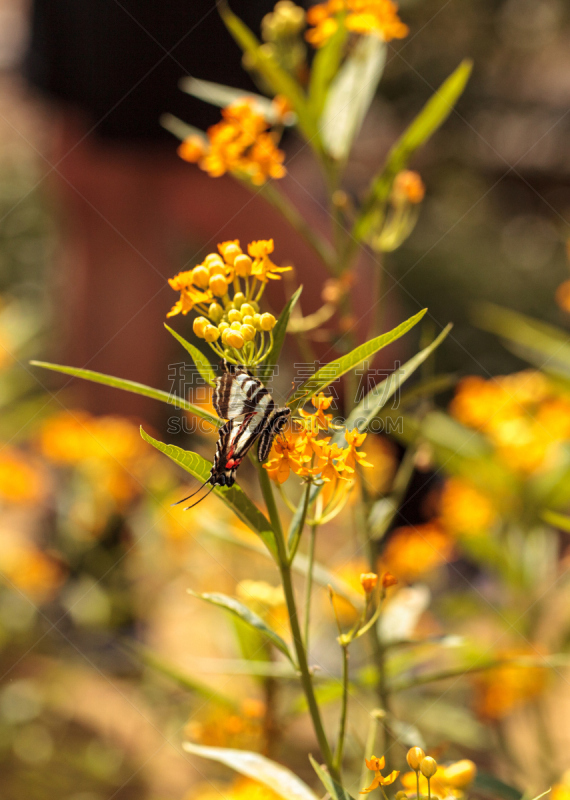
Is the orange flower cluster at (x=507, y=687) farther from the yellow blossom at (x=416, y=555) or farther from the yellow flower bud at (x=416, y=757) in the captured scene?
the yellow flower bud at (x=416, y=757)

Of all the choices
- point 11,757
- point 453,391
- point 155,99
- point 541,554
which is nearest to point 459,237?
point 453,391

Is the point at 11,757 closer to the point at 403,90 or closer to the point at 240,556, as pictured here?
the point at 240,556

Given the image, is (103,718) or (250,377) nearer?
(250,377)

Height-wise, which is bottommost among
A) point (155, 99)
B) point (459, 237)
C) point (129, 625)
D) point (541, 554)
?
point (459, 237)

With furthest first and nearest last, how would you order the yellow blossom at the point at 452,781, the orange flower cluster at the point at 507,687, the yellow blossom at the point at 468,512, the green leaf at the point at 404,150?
1. the yellow blossom at the point at 468,512
2. the orange flower cluster at the point at 507,687
3. the green leaf at the point at 404,150
4. the yellow blossom at the point at 452,781

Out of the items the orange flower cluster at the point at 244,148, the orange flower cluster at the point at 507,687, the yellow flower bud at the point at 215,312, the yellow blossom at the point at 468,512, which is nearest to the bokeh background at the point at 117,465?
the orange flower cluster at the point at 507,687

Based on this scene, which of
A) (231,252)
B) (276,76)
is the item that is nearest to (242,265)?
(231,252)

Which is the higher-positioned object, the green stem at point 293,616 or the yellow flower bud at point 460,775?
the green stem at point 293,616
